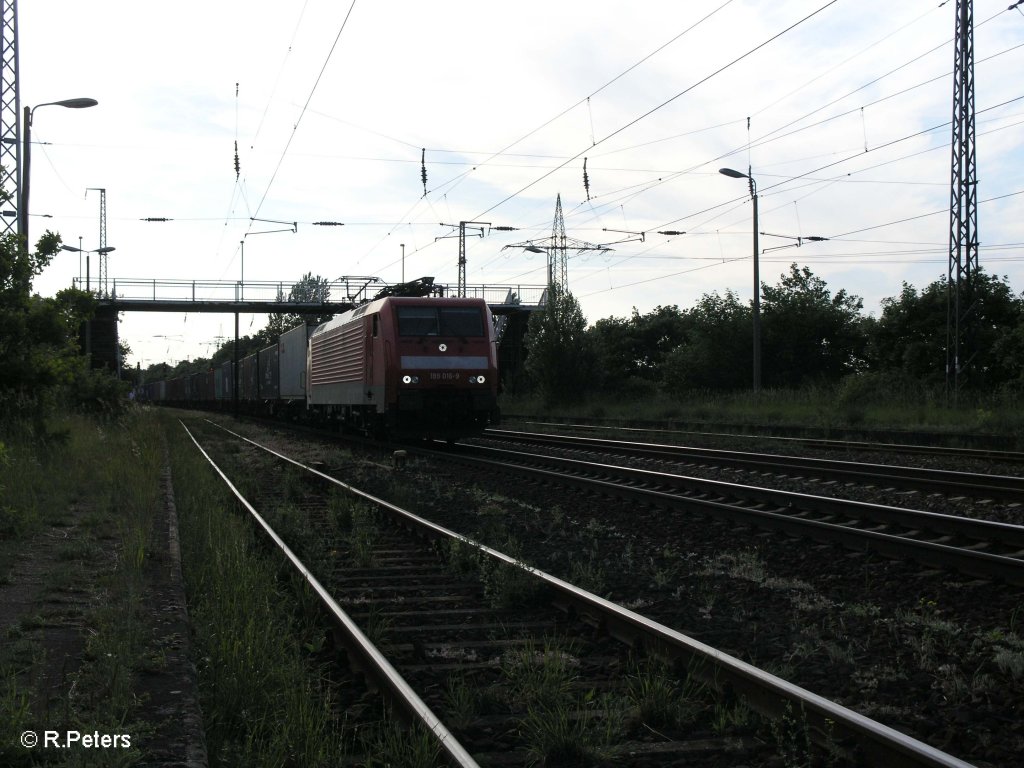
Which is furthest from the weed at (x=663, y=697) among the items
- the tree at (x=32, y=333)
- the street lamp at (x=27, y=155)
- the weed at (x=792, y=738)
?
the street lamp at (x=27, y=155)

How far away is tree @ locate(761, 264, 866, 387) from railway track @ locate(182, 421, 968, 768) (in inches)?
1647

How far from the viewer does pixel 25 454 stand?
494 inches

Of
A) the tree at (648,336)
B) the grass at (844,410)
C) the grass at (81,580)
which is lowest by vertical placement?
the grass at (81,580)

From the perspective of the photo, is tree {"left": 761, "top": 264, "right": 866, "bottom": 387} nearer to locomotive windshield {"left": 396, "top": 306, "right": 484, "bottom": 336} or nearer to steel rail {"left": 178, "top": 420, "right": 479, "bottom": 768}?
locomotive windshield {"left": 396, "top": 306, "right": 484, "bottom": 336}

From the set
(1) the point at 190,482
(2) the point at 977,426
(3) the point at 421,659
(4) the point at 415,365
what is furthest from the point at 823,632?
(2) the point at 977,426

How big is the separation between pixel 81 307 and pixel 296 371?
1415 centimetres

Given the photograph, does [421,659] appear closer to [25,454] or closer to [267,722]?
[267,722]

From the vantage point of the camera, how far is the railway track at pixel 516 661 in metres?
3.68

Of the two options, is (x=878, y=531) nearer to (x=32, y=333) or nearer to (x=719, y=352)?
(x=32, y=333)

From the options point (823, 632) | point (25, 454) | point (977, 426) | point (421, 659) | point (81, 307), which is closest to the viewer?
point (421, 659)

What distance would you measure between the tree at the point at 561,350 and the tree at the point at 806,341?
491 inches

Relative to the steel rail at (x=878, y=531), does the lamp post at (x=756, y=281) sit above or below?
above

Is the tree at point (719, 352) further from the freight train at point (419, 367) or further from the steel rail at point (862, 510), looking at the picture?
the steel rail at point (862, 510)

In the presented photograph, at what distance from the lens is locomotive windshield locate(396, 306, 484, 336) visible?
60.2 ft
